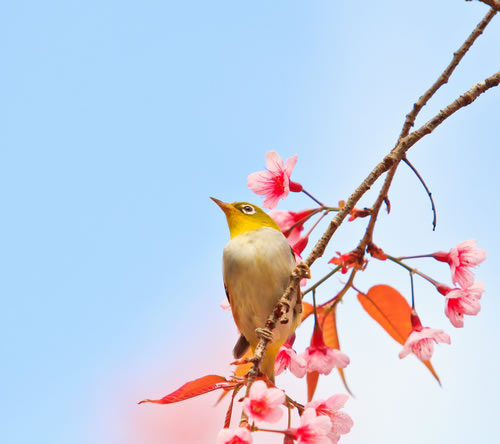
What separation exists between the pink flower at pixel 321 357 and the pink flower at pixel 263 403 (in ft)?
2.47

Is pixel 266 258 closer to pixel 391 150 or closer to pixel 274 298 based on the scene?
pixel 274 298

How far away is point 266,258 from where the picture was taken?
9.73 feet

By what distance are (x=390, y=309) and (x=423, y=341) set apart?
26 centimetres

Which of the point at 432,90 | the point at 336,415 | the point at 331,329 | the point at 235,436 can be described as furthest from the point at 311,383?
the point at 432,90

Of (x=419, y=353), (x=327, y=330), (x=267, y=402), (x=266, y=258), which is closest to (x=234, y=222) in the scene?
(x=266, y=258)

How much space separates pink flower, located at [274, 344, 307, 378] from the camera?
8.80ft

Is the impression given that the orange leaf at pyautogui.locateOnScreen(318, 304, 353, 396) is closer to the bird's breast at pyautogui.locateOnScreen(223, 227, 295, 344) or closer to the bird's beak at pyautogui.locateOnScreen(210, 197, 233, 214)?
the bird's breast at pyautogui.locateOnScreen(223, 227, 295, 344)

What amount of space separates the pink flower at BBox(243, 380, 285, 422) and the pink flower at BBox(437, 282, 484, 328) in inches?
45.0

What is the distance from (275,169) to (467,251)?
0.98 m

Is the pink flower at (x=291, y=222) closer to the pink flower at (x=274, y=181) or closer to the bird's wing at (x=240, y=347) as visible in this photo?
the pink flower at (x=274, y=181)

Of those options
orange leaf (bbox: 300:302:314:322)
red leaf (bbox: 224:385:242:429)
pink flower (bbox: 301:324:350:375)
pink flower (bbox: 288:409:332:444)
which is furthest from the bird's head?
pink flower (bbox: 288:409:332:444)

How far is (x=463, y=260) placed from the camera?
2812 mm

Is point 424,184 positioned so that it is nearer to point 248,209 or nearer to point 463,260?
point 463,260

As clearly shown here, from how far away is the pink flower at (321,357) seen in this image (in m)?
2.67
